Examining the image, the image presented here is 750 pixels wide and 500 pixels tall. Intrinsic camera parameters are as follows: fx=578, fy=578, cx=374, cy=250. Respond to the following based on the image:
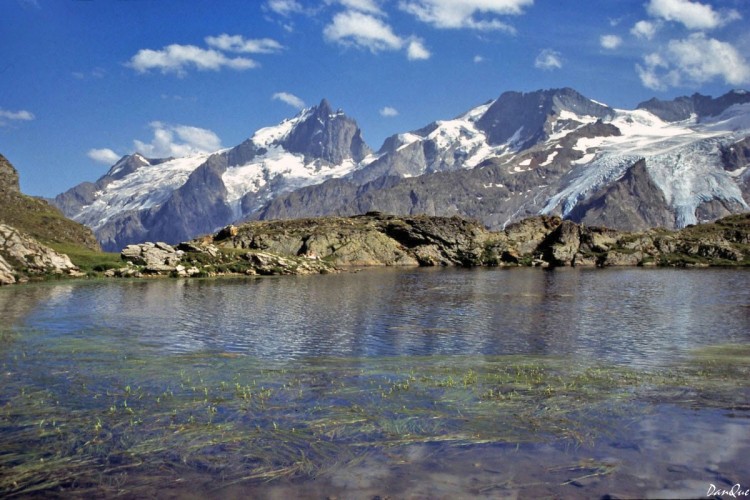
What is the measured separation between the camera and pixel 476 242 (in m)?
173

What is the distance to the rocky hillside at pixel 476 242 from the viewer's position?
492ft

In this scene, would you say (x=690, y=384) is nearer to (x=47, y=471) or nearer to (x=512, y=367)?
(x=512, y=367)

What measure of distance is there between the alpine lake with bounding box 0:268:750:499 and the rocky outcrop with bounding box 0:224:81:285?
31.0m

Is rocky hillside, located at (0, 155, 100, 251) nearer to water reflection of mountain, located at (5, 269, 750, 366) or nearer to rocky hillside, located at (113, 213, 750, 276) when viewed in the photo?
rocky hillside, located at (113, 213, 750, 276)

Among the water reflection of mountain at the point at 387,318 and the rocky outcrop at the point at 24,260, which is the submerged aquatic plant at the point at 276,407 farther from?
the rocky outcrop at the point at 24,260

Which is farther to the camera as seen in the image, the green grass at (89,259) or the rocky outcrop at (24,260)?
the green grass at (89,259)

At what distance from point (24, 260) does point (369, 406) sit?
239 feet

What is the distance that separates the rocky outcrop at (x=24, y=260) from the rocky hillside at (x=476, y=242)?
5406 cm

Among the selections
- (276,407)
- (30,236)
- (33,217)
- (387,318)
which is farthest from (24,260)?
(276,407)

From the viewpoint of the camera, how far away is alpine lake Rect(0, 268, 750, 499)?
49.8ft

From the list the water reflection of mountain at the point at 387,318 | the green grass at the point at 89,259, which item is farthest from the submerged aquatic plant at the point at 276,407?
the green grass at the point at 89,259

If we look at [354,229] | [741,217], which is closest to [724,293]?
[354,229]

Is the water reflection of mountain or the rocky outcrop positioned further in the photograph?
the rocky outcrop

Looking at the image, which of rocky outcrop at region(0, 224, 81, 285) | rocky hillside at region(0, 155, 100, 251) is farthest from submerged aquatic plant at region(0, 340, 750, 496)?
rocky hillside at region(0, 155, 100, 251)
